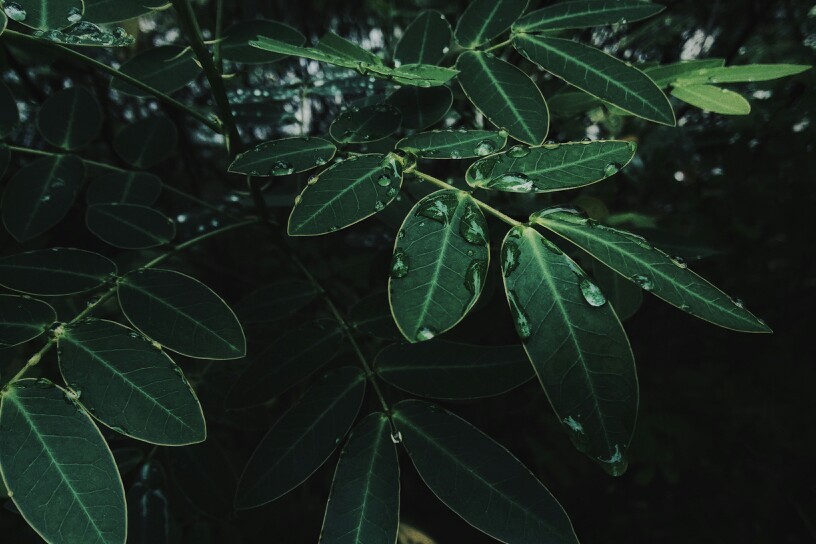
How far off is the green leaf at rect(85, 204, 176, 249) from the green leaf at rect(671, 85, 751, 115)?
3.12 feet

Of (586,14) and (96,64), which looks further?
(586,14)

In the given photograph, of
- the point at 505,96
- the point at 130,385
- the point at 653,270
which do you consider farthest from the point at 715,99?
the point at 130,385

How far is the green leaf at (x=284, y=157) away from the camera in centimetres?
75

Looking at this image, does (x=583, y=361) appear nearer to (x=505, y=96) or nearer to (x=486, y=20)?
(x=505, y=96)

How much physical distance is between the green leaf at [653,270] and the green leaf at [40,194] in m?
0.89

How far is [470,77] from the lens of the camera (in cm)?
84

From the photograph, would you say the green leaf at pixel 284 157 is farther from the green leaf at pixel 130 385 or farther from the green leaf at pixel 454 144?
the green leaf at pixel 130 385

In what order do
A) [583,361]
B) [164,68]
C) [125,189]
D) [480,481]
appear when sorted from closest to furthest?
[583,361]
[480,481]
[164,68]
[125,189]

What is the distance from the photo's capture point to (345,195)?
→ 678 millimetres

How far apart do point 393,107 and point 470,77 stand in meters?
0.13

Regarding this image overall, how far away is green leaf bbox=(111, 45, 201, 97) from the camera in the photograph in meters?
1.00

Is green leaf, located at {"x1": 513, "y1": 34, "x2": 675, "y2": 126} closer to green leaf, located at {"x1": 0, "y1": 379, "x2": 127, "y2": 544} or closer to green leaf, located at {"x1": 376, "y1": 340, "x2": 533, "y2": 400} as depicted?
green leaf, located at {"x1": 376, "y1": 340, "x2": 533, "y2": 400}

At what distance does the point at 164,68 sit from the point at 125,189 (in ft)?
1.01

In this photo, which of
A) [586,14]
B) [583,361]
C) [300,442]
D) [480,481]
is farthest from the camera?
[586,14]
